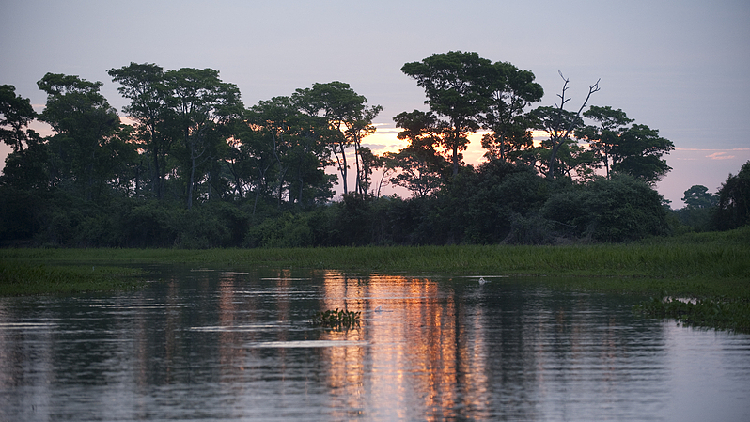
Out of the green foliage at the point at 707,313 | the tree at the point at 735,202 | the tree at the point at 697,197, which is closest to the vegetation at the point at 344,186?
the tree at the point at 735,202

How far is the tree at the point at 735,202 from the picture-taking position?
52.5 m

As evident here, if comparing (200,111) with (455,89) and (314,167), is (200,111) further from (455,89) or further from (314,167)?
(455,89)

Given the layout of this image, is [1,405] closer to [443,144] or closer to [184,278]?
[184,278]

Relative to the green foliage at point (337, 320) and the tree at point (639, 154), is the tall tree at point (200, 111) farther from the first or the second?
the green foliage at point (337, 320)

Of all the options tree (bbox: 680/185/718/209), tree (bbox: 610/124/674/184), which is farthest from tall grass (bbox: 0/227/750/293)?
tree (bbox: 680/185/718/209)

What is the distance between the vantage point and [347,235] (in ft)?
215

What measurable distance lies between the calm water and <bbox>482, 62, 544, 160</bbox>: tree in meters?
46.5

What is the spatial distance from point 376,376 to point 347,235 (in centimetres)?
5472

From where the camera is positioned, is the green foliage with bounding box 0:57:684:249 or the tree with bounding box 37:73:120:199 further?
the tree with bounding box 37:73:120:199

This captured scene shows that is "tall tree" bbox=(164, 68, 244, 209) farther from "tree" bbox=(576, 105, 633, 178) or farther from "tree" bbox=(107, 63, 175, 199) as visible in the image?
"tree" bbox=(576, 105, 633, 178)

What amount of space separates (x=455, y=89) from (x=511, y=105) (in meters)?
5.76

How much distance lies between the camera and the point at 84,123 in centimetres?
7469

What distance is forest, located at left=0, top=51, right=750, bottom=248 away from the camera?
53344mm

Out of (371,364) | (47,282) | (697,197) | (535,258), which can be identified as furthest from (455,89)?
(697,197)
